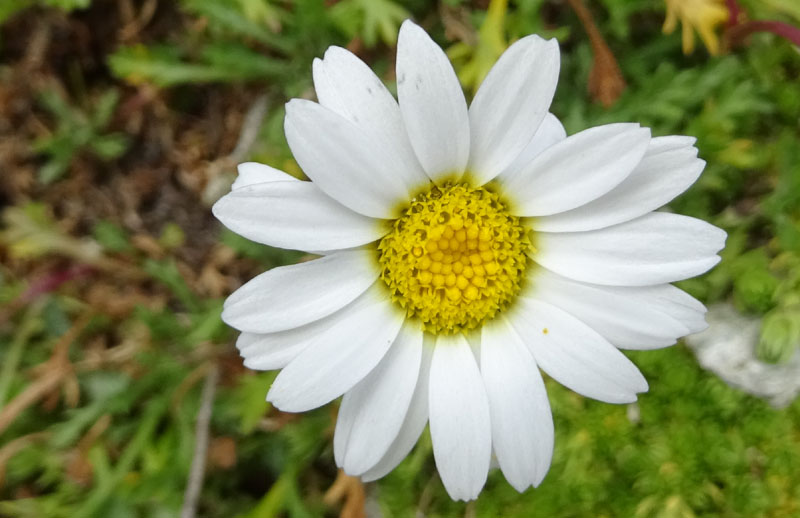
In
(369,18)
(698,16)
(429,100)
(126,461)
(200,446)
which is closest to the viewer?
(429,100)

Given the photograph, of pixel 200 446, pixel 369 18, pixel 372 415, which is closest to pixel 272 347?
pixel 372 415

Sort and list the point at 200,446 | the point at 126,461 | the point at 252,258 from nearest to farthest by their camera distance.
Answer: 1. the point at 200,446
2. the point at 126,461
3. the point at 252,258

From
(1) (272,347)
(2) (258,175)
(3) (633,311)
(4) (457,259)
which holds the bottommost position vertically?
(3) (633,311)

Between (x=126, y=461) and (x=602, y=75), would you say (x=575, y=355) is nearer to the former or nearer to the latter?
(x=602, y=75)

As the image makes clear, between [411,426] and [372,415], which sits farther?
[411,426]

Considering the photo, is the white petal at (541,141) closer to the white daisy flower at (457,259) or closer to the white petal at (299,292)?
the white daisy flower at (457,259)

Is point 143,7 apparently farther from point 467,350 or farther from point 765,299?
point 765,299

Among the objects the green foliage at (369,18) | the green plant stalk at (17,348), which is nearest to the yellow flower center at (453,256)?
the green foliage at (369,18)
